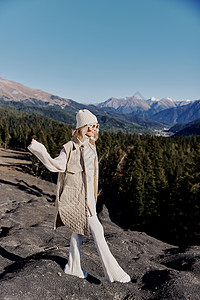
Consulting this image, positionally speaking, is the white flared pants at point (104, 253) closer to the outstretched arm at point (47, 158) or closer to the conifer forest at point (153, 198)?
the outstretched arm at point (47, 158)

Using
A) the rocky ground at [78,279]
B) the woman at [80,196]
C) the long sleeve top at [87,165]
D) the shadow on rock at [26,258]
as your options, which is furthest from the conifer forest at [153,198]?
the woman at [80,196]

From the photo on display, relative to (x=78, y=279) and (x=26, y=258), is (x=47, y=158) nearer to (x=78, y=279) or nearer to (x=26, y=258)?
(x=78, y=279)

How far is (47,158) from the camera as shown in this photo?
366cm

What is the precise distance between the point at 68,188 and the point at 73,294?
6.62 feet

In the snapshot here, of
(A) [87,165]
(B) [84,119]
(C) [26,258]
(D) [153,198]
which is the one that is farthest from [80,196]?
(D) [153,198]

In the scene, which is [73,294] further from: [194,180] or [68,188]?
[194,180]

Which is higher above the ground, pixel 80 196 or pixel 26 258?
pixel 80 196

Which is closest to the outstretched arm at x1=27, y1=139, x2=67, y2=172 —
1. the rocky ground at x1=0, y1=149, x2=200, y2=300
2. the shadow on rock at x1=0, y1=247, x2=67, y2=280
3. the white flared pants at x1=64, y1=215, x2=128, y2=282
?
the white flared pants at x1=64, y1=215, x2=128, y2=282

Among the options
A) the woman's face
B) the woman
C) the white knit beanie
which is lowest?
the woman

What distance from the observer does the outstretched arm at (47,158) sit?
3.51 meters

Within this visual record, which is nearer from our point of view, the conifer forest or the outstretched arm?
the outstretched arm

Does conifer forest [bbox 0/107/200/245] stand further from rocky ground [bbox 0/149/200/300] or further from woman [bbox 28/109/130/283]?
woman [bbox 28/109/130/283]

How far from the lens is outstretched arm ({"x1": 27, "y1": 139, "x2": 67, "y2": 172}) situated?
3508mm

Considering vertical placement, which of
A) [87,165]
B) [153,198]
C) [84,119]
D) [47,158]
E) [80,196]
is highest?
[84,119]
